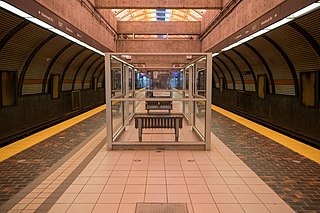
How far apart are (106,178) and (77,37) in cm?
477

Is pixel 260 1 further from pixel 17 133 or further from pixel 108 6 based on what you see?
pixel 17 133

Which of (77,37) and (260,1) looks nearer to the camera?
(260,1)

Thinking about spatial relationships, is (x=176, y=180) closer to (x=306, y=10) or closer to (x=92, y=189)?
(x=92, y=189)

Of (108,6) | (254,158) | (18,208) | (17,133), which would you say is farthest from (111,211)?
(108,6)

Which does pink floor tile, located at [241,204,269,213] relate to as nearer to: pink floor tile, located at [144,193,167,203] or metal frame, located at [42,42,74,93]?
pink floor tile, located at [144,193,167,203]

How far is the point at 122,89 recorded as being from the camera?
9289 mm

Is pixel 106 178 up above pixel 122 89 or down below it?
below

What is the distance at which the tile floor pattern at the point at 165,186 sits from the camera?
3699 millimetres

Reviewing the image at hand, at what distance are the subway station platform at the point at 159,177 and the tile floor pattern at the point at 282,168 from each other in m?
0.01

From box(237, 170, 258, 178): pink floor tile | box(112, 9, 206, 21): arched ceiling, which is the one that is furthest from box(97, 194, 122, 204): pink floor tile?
box(112, 9, 206, 21): arched ceiling

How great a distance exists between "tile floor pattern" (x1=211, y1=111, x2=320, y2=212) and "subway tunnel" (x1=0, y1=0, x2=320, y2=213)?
0.02 metres

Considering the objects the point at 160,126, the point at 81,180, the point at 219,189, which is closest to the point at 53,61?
the point at 160,126

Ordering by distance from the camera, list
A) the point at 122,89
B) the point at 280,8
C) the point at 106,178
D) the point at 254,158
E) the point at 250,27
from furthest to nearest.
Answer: the point at 122,89 → the point at 250,27 → the point at 254,158 → the point at 280,8 → the point at 106,178

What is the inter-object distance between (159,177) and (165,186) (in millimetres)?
408
